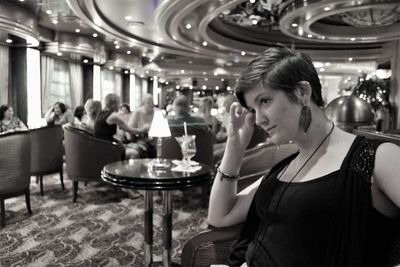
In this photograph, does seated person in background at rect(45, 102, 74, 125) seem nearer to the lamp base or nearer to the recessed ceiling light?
the recessed ceiling light

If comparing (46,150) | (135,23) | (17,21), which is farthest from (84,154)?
(135,23)

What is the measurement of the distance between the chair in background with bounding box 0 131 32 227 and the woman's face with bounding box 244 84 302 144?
3002 mm

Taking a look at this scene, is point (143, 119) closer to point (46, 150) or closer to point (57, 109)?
point (46, 150)

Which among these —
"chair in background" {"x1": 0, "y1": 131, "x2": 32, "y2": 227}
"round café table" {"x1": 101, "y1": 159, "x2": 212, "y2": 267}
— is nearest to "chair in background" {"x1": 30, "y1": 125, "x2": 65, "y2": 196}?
"chair in background" {"x1": 0, "y1": 131, "x2": 32, "y2": 227}

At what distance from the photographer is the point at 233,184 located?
4.16 ft

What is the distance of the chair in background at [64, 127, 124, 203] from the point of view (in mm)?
4141

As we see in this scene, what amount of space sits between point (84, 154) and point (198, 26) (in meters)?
5.06

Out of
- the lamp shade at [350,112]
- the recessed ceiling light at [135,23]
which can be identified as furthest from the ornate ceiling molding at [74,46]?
the lamp shade at [350,112]

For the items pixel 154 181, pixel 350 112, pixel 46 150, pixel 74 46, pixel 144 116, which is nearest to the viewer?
pixel 154 181

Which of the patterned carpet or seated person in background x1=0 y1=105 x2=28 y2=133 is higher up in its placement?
seated person in background x1=0 y1=105 x2=28 y2=133

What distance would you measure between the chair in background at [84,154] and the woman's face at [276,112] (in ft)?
11.2

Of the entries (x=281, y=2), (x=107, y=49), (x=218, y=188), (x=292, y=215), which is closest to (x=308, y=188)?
(x=292, y=215)

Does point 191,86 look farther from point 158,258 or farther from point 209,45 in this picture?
point 158,258

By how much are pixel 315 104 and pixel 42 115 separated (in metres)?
10.1
